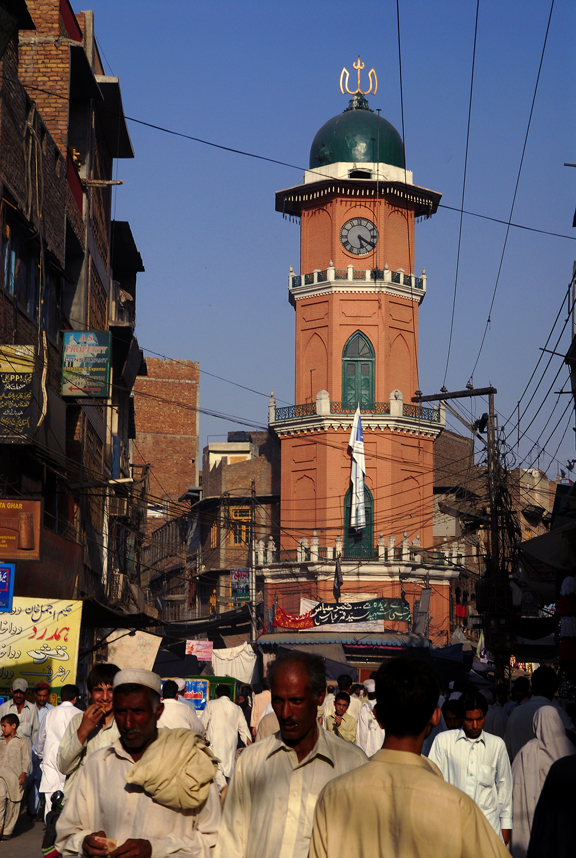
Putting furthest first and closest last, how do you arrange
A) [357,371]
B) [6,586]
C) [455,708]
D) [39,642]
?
[357,371], [39,642], [6,586], [455,708]

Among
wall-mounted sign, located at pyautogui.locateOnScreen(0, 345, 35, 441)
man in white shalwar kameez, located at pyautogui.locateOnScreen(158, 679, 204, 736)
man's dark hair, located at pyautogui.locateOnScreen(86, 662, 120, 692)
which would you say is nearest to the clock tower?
wall-mounted sign, located at pyautogui.locateOnScreen(0, 345, 35, 441)

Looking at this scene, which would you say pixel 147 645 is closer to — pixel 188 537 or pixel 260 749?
pixel 260 749

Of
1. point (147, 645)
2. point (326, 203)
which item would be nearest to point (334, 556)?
point (326, 203)

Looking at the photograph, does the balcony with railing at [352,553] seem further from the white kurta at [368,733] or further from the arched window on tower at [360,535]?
the white kurta at [368,733]

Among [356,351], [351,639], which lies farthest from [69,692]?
[356,351]

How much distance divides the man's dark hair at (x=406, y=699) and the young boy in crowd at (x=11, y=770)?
8.93 metres

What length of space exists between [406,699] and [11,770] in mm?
9180

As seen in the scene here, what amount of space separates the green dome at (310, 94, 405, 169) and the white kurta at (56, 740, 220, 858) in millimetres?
45265

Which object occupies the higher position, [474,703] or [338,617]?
[338,617]

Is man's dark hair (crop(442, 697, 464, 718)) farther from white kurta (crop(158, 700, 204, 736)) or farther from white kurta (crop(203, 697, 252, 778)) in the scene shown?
white kurta (crop(203, 697, 252, 778))

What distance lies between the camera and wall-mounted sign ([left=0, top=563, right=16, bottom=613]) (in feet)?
44.3

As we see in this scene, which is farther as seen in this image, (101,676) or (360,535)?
(360,535)

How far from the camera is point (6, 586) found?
44.5 feet

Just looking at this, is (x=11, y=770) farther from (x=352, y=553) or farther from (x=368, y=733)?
(x=352, y=553)
